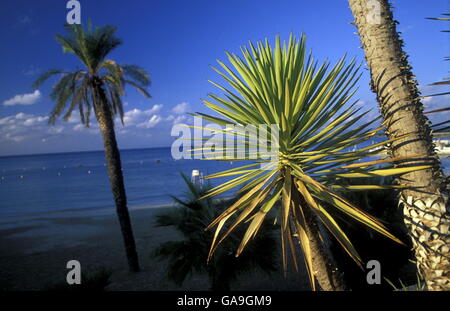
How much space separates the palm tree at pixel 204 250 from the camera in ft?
21.4

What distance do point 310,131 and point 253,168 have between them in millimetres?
626

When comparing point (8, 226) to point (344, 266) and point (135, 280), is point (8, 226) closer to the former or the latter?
point (135, 280)

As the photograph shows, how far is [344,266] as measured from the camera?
7.27m

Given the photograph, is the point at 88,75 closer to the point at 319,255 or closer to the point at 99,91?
the point at 99,91

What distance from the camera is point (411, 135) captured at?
7.19 feet

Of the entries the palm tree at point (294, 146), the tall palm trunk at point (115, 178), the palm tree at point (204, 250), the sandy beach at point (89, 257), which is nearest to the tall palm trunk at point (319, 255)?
the palm tree at point (294, 146)

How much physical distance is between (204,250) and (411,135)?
17.2ft

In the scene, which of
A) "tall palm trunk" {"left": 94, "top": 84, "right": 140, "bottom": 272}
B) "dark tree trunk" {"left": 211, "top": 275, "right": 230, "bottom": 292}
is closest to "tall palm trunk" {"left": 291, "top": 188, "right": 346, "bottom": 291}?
"dark tree trunk" {"left": 211, "top": 275, "right": 230, "bottom": 292}

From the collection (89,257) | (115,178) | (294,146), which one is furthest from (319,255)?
(89,257)

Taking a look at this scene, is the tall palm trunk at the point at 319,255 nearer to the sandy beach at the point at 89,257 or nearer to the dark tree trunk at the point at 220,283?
the dark tree trunk at the point at 220,283

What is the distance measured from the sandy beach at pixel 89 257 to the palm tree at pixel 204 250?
882 millimetres

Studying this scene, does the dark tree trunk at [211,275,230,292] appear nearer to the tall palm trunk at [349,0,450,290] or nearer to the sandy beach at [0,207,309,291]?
the sandy beach at [0,207,309,291]

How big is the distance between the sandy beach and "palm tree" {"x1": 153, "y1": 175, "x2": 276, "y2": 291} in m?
0.88
